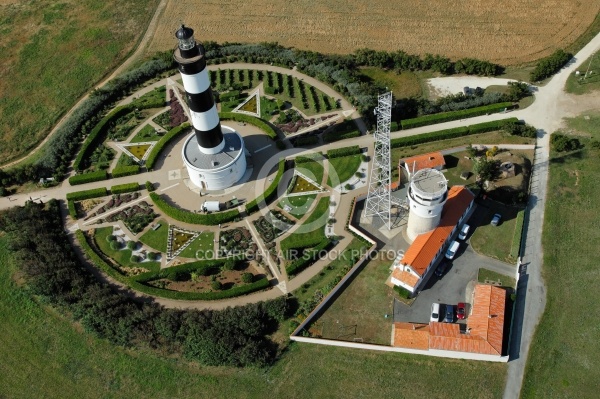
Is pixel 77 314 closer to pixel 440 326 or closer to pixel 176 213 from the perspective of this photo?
pixel 176 213

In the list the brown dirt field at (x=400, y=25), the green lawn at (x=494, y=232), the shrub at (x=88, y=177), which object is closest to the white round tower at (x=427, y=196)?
the green lawn at (x=494, y=232)

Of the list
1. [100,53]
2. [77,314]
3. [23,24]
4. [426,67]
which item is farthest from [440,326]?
[23,24]

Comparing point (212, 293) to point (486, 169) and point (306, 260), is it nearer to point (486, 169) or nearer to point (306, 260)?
point (306, 260)

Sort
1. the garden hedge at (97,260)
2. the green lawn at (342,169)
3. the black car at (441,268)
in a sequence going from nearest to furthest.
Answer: the black car at (441,268) → the garden hedge at (97,260) → the green lawn at (342,169)

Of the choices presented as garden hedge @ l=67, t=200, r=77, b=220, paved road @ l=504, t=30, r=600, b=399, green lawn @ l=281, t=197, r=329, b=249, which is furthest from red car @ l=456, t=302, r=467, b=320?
garden hedge @ l=67, t=200, r=77, b=220

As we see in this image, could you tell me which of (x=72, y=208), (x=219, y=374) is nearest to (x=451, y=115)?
(x=219, y=374)

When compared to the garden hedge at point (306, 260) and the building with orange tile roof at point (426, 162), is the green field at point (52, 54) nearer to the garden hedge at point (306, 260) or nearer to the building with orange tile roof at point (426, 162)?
the garden hedge at point (306, 260)
